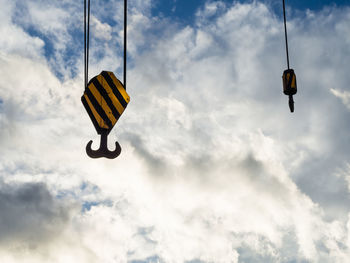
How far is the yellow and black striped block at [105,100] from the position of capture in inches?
189

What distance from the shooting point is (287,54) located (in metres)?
9.84

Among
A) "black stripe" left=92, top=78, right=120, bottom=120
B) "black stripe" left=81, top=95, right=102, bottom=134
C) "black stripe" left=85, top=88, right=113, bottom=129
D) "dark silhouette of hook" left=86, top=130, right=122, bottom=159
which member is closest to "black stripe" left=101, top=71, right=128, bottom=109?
"black stripe" left=92, top=78, right=120, bottom=120

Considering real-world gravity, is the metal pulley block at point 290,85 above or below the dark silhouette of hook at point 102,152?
above

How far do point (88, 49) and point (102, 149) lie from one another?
195cm

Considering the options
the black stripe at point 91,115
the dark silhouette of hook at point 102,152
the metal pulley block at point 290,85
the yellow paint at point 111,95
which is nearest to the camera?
the dark silhouette of hook at point 102,152

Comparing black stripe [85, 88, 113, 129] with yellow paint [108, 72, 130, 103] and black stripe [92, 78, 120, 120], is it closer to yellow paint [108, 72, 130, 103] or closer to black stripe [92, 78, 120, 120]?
black stripe [92, 78, 120, 120]

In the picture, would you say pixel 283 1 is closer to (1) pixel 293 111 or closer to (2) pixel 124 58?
(1) pixel 293 111

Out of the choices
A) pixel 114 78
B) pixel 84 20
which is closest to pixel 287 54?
pixel 84 20

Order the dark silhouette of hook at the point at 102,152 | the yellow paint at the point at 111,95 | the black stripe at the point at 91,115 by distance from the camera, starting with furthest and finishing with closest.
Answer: the yellow paint at the point at 111,95 → the black stripe at the point at 91,115 → the dark silhouette of hook at the point at 102,152

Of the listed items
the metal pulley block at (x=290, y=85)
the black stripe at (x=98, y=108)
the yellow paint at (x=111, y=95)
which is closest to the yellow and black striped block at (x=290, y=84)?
the metal pulley block at (x=290, y=85)

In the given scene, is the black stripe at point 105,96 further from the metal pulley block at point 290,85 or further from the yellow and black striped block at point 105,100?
the metal pulley block at point 290,85

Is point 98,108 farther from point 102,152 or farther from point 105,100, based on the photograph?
point 102,152

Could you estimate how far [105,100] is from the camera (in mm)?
4902

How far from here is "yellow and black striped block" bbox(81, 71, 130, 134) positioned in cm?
480
